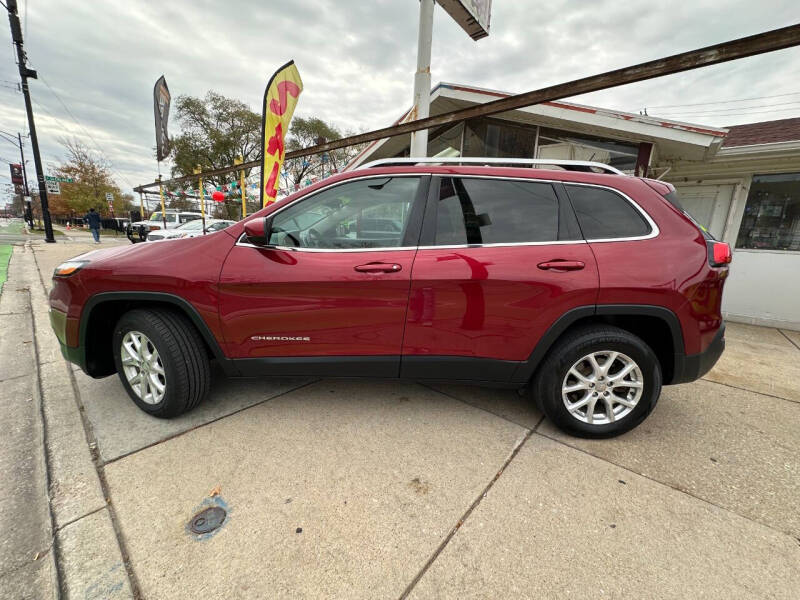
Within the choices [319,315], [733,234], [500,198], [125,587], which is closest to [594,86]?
[500,198]

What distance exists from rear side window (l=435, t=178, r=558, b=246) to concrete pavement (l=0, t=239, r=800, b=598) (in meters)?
1.31

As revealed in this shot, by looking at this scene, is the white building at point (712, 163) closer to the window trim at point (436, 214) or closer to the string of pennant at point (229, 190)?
the window trim at point (436, 214)

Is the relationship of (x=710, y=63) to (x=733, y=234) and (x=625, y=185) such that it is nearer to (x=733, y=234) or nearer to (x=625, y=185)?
(x=625, y=185)

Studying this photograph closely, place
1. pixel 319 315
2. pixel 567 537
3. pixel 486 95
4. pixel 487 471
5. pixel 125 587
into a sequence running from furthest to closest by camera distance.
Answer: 1. pixel 486 95
2. pixel 319 315
3. pixel 487 471
4. pixel 567 537
5. pixel 125 587

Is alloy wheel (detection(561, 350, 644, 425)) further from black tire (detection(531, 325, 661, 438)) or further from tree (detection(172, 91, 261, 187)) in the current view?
tree (detection(172, 91, 261, 187))

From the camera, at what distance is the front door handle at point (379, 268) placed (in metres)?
2.13

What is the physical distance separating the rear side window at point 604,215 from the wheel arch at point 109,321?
2.51m

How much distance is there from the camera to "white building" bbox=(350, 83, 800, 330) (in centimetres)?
522

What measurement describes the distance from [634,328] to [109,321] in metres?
3.73

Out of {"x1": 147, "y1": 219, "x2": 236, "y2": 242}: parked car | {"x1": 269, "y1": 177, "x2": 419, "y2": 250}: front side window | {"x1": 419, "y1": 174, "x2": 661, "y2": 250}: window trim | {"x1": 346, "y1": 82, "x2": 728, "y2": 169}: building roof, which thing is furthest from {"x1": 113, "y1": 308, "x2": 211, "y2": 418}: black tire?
{"x1": 147, "y1": 219, "x2": 236, "y2": 242}: parked car

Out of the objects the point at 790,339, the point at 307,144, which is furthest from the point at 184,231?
the point at 307,144

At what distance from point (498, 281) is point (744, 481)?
5.95 ft

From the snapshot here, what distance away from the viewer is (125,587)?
1.36 m

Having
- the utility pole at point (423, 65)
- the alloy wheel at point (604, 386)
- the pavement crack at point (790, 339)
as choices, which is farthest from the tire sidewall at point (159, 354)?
the pavement crack at point (790, 339)
